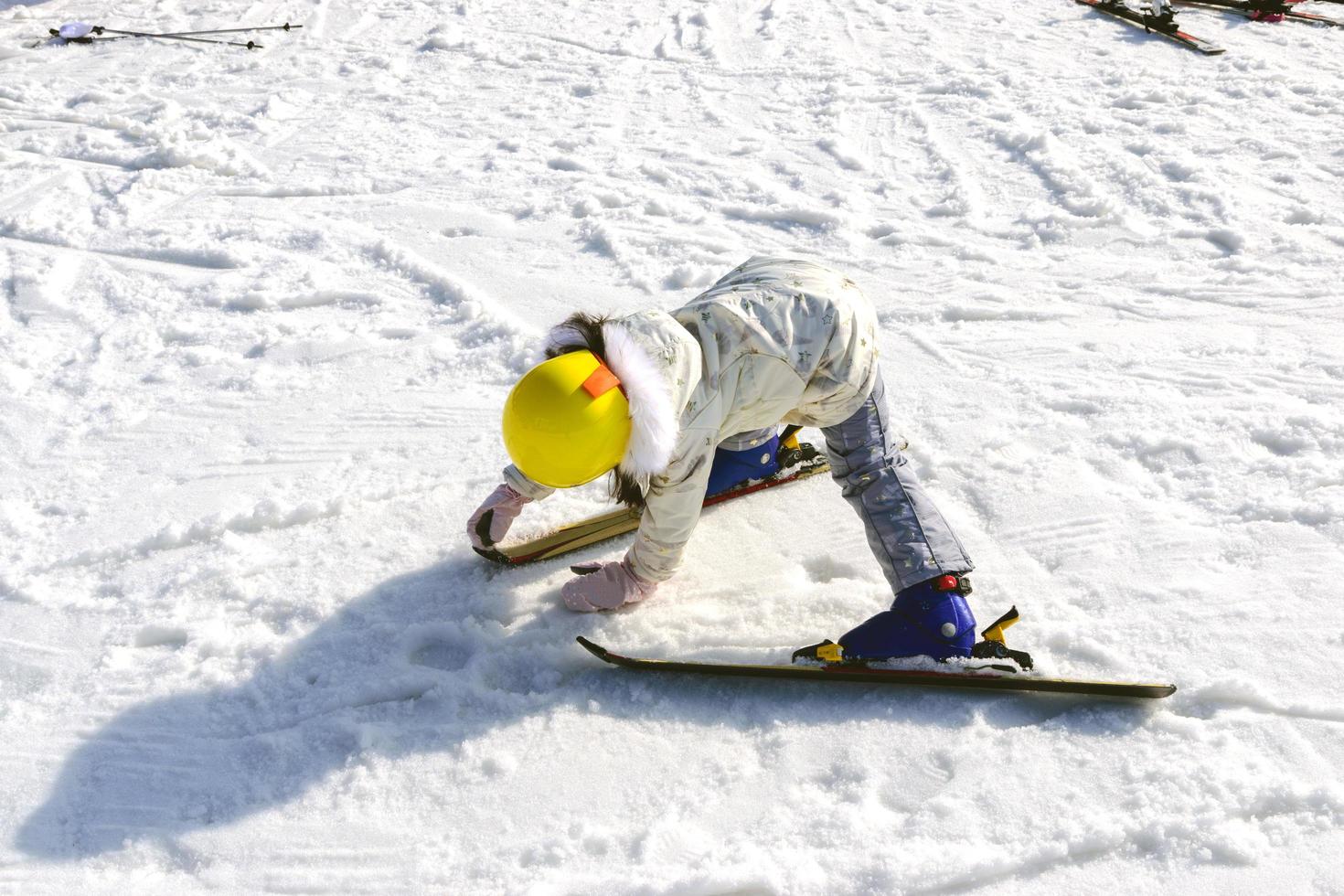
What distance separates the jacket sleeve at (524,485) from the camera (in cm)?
254

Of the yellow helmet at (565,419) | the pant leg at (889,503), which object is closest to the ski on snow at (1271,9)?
the pant leg at (889,503)

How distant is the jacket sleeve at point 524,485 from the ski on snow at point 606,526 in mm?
240

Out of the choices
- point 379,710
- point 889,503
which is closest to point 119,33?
point 379,710

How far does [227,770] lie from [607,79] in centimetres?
517

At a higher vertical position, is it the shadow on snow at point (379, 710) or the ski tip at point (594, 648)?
the ski tip at point (594, 648)

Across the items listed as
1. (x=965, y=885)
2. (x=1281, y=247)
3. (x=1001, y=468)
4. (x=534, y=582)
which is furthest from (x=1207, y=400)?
(x=534, y=582)

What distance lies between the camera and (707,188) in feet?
16.2

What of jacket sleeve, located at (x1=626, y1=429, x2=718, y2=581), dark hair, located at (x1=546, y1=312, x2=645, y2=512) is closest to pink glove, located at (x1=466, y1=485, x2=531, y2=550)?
jacket sleeve, located at (x1=626, y1=429, x2=718, y2=581)

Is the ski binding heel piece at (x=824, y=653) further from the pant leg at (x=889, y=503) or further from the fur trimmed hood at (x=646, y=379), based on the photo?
the fur trimmed hood at (x=646, y=379)

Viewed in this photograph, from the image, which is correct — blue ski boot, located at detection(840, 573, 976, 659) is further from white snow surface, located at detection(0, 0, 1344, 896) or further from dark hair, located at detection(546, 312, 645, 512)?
dark hair, located at detection(546, 312, 645, 512)

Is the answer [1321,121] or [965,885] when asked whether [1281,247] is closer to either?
[1321,121]

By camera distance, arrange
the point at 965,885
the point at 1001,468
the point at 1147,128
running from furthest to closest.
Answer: the point at 1147,128, the point at 1001,468, the point at 965,885

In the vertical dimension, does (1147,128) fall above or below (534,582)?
above

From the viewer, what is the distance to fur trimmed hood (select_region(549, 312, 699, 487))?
197 centimetres
